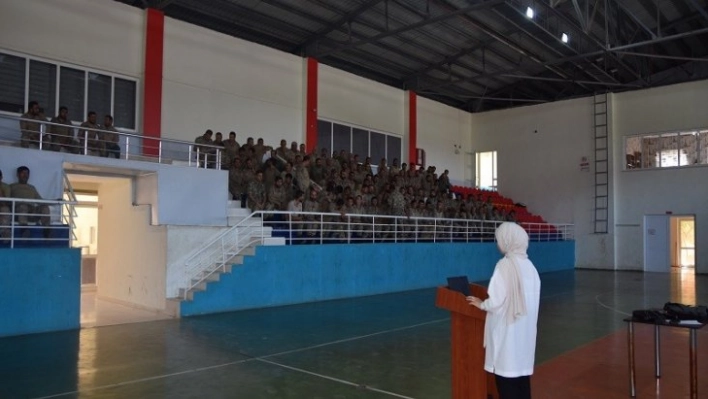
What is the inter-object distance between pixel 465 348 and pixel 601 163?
792 inches

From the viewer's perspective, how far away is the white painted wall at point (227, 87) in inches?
562

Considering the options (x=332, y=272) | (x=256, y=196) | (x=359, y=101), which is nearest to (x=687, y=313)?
(x=332, y=272)

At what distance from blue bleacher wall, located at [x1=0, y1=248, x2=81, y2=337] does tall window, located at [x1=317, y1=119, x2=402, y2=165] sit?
35.1 ft

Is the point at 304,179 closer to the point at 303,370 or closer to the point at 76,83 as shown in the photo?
the point at 76,83

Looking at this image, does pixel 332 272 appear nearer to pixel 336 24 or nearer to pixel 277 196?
pixel 277 196

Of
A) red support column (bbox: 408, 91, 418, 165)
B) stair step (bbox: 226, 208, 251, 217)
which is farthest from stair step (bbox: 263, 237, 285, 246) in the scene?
red support column (bbox: 408, 91, 418, 165)

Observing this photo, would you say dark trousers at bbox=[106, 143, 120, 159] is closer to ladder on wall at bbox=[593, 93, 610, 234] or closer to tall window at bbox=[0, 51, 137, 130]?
tall window at bbox=[0, 51, 137, 130]

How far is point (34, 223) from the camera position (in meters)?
8.88

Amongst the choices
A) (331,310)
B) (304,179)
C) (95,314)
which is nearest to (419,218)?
(304,179)

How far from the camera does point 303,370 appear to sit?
6.07 meters

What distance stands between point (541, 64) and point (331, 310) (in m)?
12.7

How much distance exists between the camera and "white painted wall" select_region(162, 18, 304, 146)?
1427 centimetres

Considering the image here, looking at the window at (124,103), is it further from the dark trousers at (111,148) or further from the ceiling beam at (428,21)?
the ceiling beam at (428,21)

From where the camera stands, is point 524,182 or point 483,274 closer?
point 483,274
